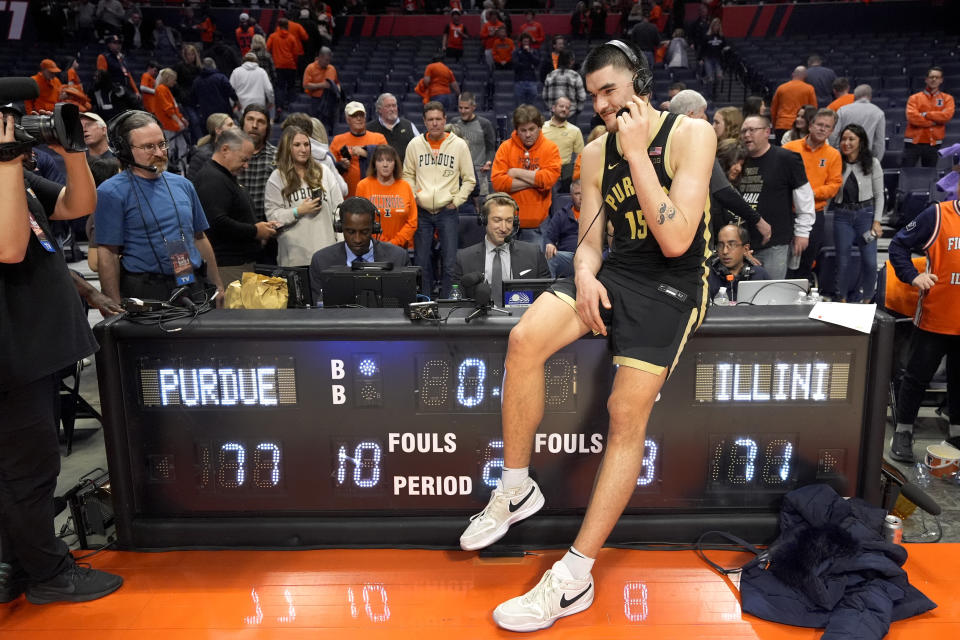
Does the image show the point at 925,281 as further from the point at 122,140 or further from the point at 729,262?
the point at 122,140

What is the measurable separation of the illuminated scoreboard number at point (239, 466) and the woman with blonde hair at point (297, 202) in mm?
2953

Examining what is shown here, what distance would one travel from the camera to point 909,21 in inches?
801

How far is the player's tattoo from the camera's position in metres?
2.90

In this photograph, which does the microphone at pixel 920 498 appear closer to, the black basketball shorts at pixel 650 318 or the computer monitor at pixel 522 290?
the black basketball shorts at pixel 650 318

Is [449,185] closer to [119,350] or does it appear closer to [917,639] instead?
[119,350]

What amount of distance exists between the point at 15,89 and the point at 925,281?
4.63 meters

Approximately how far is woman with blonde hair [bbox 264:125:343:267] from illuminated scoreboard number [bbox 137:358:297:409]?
2.91m

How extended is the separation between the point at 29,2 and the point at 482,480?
68.4 feet

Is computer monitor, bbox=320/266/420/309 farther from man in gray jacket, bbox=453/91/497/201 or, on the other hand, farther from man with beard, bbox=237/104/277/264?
man in gray jacket, bbox=453/91/497/201

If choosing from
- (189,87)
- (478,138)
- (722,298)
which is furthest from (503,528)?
(189,87)

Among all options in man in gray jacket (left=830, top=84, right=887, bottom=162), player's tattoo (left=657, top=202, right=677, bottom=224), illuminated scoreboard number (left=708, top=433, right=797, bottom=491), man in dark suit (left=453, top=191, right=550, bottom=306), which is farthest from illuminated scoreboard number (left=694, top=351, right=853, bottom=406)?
man in gray jacket (left=830, top=84, right=887, bottom=162)

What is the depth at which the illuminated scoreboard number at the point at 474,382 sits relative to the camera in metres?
3.35

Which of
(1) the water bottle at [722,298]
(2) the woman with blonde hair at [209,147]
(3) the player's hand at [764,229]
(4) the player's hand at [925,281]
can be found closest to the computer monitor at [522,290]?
(1) the water bottle at [722,298]

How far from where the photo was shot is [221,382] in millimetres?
3377
